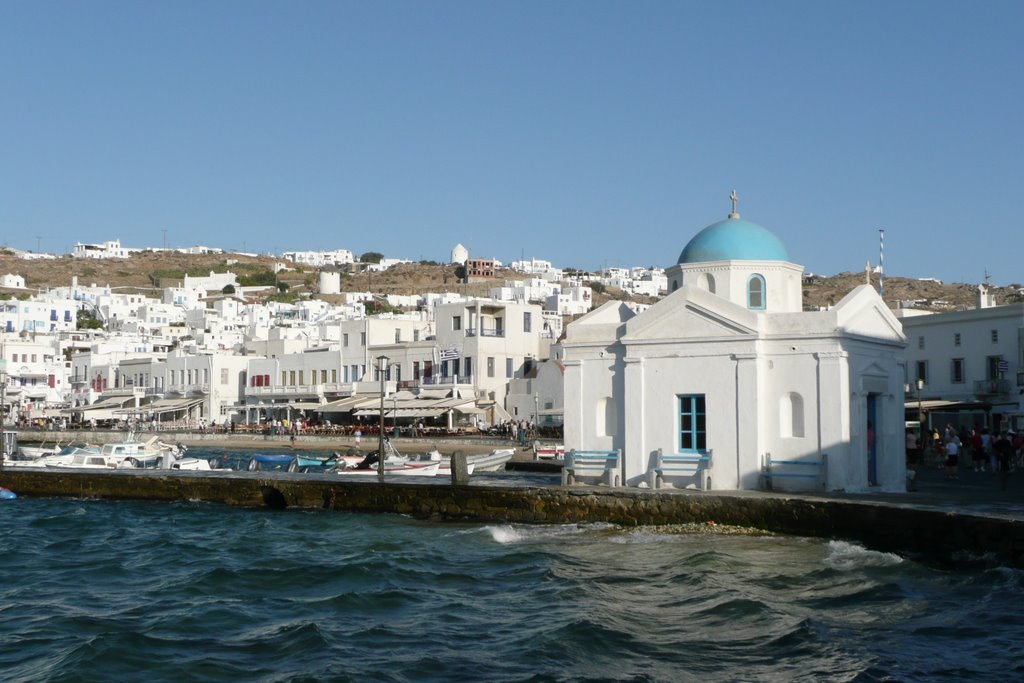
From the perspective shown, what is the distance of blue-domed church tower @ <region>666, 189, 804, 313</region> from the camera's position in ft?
93.2

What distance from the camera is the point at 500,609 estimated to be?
57.6ft

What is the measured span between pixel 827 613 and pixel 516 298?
114014 millimetres

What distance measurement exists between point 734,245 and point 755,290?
4.24 ft

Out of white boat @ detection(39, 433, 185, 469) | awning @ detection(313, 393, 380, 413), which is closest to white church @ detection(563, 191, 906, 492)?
white boat @ detection(39, 433, 185, 469)

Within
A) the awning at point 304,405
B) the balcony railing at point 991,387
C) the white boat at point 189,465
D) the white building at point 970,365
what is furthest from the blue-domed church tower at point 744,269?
the awning at point 304,405

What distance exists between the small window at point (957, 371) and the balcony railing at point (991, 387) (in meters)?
1.28

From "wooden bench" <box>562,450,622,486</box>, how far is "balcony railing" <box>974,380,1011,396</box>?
95.8 feet

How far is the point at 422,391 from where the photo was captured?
234 ft

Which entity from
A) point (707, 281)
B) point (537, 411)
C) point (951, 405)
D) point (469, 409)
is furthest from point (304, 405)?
point (707, 281)

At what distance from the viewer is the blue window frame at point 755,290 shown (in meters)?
28.4

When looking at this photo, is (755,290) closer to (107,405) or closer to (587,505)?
(587,505)

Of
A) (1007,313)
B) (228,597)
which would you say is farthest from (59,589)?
(1007,313)

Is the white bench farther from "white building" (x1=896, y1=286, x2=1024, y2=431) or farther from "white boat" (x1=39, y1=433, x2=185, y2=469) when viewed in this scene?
"white boat" (x1=39, y1=433, x2=185, y2=469)

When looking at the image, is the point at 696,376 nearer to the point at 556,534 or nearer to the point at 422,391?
the point at 556,534
